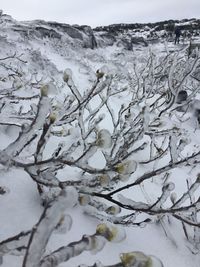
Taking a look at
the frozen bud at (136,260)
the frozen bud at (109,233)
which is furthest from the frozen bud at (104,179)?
the frozen bud at (136,260)

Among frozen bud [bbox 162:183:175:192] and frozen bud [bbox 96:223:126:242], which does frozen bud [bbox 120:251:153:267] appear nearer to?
frozen bud [bbox 96:223:126:242]

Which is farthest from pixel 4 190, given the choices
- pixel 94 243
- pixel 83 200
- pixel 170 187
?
pixel 94 243

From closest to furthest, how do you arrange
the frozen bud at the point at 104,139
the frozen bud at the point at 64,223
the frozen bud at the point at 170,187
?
the frozen bud at the point at 64,223
the frozen bud at the point at 104,139
the frozen bud at the point at 170,187

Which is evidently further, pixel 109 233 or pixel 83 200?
pixel 83 200

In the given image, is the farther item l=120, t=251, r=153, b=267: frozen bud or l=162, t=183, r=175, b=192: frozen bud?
l=162, t=183, r=175, b=192: frozen bud

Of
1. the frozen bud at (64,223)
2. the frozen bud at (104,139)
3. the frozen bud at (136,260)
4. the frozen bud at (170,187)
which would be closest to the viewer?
the frozen bud at (136,260)

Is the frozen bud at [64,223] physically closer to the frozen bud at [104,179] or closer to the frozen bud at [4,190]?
the frozen bud at [104,179]

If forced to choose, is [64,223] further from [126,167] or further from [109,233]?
[126,167]

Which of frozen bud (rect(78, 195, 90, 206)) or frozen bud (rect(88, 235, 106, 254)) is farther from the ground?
frozen bud (rect(78, 195, 90, 206))

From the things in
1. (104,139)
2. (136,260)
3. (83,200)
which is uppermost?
(104,139)

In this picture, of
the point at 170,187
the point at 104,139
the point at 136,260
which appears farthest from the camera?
the point at 170,187

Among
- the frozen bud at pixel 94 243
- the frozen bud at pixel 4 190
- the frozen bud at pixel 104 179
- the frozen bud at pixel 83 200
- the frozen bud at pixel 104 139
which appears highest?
the frozen bud at pixel 4 190

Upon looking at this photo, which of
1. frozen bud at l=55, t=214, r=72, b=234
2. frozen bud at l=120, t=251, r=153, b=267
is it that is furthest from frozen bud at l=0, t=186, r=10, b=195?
frozen bud at l=120, t=251, r=153, b=267

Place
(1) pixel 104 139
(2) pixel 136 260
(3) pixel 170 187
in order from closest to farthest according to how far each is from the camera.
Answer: (2) pixel 136 260 < (1) pixel 104 139 < (3) pixel 170 187
